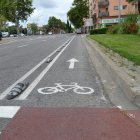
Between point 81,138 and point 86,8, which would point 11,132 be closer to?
point 81,138

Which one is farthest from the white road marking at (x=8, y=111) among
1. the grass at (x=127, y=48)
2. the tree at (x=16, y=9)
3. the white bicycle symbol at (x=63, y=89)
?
the tree at (x=16, y=9)

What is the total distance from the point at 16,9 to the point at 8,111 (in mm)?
60484

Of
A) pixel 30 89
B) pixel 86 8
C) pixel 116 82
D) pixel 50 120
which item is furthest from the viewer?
pixel 86 8

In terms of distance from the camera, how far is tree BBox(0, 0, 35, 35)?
2265 inches

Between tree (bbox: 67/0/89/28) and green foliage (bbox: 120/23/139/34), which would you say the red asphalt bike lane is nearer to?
green foliage (bbox: 120/23/139/34)

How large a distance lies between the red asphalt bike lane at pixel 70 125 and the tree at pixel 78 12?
6557 cm

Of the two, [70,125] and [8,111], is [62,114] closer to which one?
[70,125]

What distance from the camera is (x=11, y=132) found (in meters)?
2.60

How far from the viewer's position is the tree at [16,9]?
189 feet

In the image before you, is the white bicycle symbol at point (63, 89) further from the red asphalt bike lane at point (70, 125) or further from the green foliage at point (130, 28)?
the green foliage at point (130, 28)

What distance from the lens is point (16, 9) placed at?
58469 millimetres

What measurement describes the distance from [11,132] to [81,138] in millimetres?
962

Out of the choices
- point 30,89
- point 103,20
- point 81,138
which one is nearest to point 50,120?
point 81,138

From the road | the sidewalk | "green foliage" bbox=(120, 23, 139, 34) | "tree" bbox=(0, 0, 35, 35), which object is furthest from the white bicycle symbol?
"tree" bbox=(0, 0, 35, 35)
